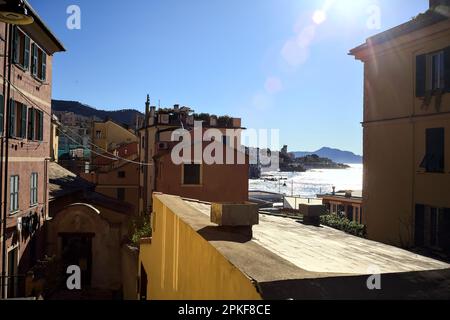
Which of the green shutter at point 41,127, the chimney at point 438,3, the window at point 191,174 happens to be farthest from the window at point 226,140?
the chimney at point 438,3

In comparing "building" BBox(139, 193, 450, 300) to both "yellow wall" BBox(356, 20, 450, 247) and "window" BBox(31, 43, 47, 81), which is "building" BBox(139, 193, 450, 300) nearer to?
"yellow wall" BBox(356, 20, 450, 247)

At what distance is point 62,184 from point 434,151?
22427 mm

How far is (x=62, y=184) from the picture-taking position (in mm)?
27484

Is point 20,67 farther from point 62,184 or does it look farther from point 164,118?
point 164,118

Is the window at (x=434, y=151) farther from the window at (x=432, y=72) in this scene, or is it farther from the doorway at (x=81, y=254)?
the doorway at (x=81, y=254)

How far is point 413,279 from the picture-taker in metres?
3.41

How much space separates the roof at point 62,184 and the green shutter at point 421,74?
19.7 meters

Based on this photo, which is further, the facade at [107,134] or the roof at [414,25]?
the facade at [107,134]

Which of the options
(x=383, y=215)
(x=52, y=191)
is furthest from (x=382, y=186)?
(x=52, y=191)

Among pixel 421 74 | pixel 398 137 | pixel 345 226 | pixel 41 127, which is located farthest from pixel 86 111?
pixel 421 74

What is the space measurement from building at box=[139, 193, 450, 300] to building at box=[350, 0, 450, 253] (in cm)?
940

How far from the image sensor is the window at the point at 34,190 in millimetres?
19208

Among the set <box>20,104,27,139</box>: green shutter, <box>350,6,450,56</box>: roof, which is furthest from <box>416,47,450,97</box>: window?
<box>20,104,27,139</box>: green shutter
